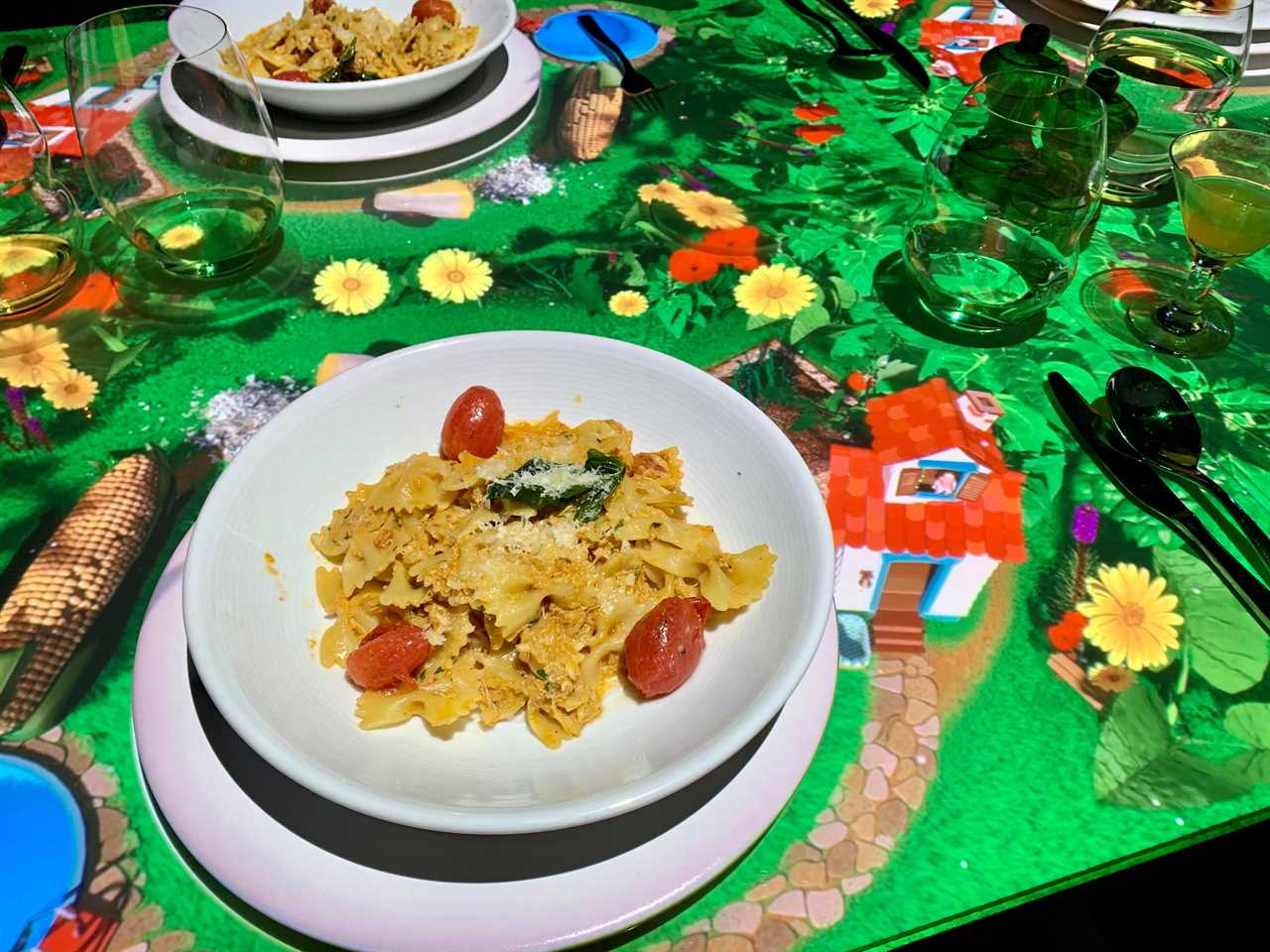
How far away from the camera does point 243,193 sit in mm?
1970

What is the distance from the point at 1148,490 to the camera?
62.2 inches

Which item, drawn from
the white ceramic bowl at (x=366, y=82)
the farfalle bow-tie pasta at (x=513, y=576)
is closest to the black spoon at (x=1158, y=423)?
the farfalle bow-tie pasta at (x=513, y=576)

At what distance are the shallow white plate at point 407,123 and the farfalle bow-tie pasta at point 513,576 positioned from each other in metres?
1.01

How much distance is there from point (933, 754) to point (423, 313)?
4.15 ft

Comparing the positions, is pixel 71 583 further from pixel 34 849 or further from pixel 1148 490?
pixel 1148 490

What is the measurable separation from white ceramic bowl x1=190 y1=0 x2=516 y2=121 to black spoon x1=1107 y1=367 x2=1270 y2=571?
160 cm

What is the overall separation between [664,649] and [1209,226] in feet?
4.69

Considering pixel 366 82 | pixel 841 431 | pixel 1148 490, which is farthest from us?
pixel 366 82

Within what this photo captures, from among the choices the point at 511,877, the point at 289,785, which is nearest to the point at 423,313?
the point at 289,785

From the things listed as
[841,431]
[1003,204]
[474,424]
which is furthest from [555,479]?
[1003,204]

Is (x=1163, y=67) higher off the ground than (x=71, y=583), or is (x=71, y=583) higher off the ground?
(x=1163, y=67)

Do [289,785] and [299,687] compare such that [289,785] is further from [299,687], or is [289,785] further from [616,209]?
[616,209]

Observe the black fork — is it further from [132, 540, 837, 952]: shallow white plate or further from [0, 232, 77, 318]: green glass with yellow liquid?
[132, 540, 837, 952]: shallow white plate

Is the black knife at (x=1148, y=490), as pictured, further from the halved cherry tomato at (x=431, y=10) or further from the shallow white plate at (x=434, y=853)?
the halved cherry tomato at (x=431, y=10)
